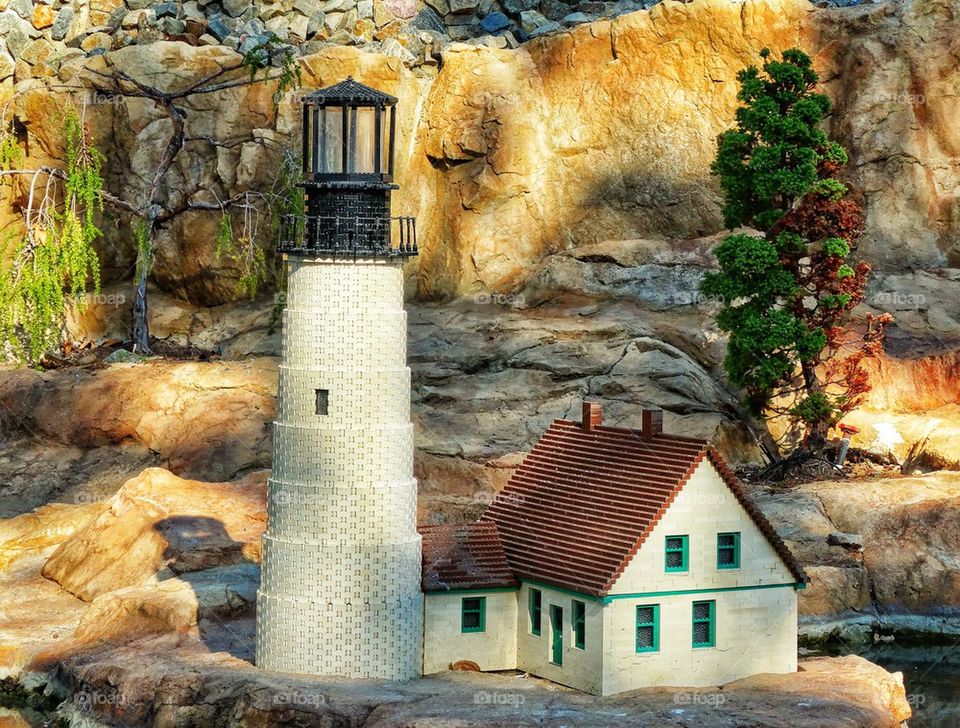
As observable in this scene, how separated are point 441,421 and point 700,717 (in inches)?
882

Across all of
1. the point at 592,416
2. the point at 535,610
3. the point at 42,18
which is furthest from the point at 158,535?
the point at 42,18

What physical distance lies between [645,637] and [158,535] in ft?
49.0

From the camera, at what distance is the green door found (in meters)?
41.1

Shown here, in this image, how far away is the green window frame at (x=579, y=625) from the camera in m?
40.4

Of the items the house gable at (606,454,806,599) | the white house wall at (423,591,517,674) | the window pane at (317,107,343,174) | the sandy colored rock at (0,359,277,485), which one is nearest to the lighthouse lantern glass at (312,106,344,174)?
the window pane at (317,107,343,174)

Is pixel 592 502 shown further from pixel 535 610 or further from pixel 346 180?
pixel 346 180

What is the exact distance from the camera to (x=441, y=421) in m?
59.8

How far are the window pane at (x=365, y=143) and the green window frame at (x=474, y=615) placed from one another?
897cm

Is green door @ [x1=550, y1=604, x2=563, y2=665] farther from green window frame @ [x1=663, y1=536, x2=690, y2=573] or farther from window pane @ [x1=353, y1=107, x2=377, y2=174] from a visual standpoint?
window pane @ [x1=353, y1=107, x2=377, y2=174]

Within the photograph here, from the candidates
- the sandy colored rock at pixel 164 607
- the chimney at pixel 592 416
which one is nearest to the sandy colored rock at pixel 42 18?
the sandy colored rock at pixel 164 607

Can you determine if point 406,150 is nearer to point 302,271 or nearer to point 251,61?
point 251,61

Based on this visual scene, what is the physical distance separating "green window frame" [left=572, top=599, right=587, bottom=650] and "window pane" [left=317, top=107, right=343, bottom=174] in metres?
9.84

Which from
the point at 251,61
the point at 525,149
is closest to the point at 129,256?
the point at 251,61

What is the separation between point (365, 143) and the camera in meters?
41.3
